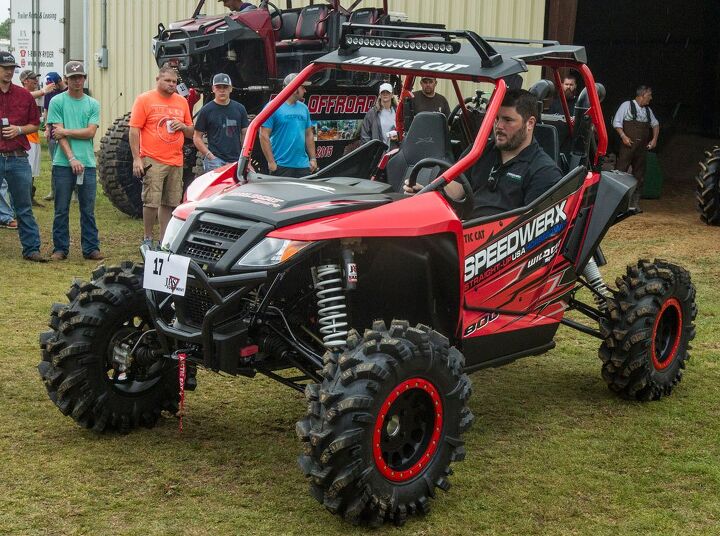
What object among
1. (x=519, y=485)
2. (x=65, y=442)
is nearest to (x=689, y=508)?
(x=519, y=485)

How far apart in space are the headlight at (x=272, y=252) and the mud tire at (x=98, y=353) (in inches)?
37.9

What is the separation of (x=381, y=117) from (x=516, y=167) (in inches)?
253

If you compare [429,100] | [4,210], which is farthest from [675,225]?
[4,210]

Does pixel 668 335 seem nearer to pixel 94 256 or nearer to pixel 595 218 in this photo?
pixel 595 218

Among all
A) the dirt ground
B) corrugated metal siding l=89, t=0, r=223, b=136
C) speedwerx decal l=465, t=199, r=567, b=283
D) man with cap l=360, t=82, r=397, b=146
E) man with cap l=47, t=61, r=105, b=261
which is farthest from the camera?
corrugated metal siding l=89, t=0, r=223, b=136

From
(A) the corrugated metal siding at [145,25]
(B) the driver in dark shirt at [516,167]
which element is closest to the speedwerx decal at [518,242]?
(B) the driver in dark shirt at [516,167]

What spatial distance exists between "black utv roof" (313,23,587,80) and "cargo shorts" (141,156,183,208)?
4.86 meters

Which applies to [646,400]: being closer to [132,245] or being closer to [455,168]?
[455,168]

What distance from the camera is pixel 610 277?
10219mm

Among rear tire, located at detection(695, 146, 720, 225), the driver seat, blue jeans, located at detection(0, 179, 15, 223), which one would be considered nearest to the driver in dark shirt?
the driver seat

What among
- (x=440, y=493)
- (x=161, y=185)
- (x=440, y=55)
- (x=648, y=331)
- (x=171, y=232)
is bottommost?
(x=440, y=493)

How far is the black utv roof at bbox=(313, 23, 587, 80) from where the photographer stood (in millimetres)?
5188

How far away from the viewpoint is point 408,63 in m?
5.39

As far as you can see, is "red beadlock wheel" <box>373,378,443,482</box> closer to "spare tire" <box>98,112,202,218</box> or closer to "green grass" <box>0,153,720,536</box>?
"green grass" <box>0,153,720,536</box>
